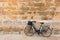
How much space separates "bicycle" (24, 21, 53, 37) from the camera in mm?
7498

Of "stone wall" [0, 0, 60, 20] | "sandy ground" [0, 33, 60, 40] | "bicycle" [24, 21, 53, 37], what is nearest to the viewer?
"sandy ground" [0, 33, 60, 40]

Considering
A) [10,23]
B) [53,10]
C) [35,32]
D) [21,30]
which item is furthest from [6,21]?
[53,10]

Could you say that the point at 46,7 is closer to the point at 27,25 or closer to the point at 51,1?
the point at 51,1

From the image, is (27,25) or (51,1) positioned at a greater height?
(51,1)

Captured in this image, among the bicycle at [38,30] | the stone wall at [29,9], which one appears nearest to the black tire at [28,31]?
the bicycle at [38,30]

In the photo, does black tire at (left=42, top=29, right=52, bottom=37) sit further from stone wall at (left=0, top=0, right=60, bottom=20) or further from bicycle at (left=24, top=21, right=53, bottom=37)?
stone wall at (left=0, top=0, right=60, bottom=20)

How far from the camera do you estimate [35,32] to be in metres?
7.64

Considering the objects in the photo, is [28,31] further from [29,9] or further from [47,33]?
[29,9]

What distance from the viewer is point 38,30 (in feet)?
24.6

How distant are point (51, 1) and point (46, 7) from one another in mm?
291

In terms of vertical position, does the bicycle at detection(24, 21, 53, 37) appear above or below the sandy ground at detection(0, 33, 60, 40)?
above

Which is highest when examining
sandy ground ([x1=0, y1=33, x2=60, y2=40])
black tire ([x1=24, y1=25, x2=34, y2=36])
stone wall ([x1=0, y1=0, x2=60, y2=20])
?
stone wall ([x1=0, y1=0, x2=60, y2=20])

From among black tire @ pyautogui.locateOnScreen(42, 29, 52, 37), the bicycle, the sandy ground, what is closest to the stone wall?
the bicycle

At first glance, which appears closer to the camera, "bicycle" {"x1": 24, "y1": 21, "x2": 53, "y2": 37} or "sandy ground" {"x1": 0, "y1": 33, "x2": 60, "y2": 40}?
"sandy ground" {"x1": 0, "y1": 33, "x2": 60, "y2": 40}
